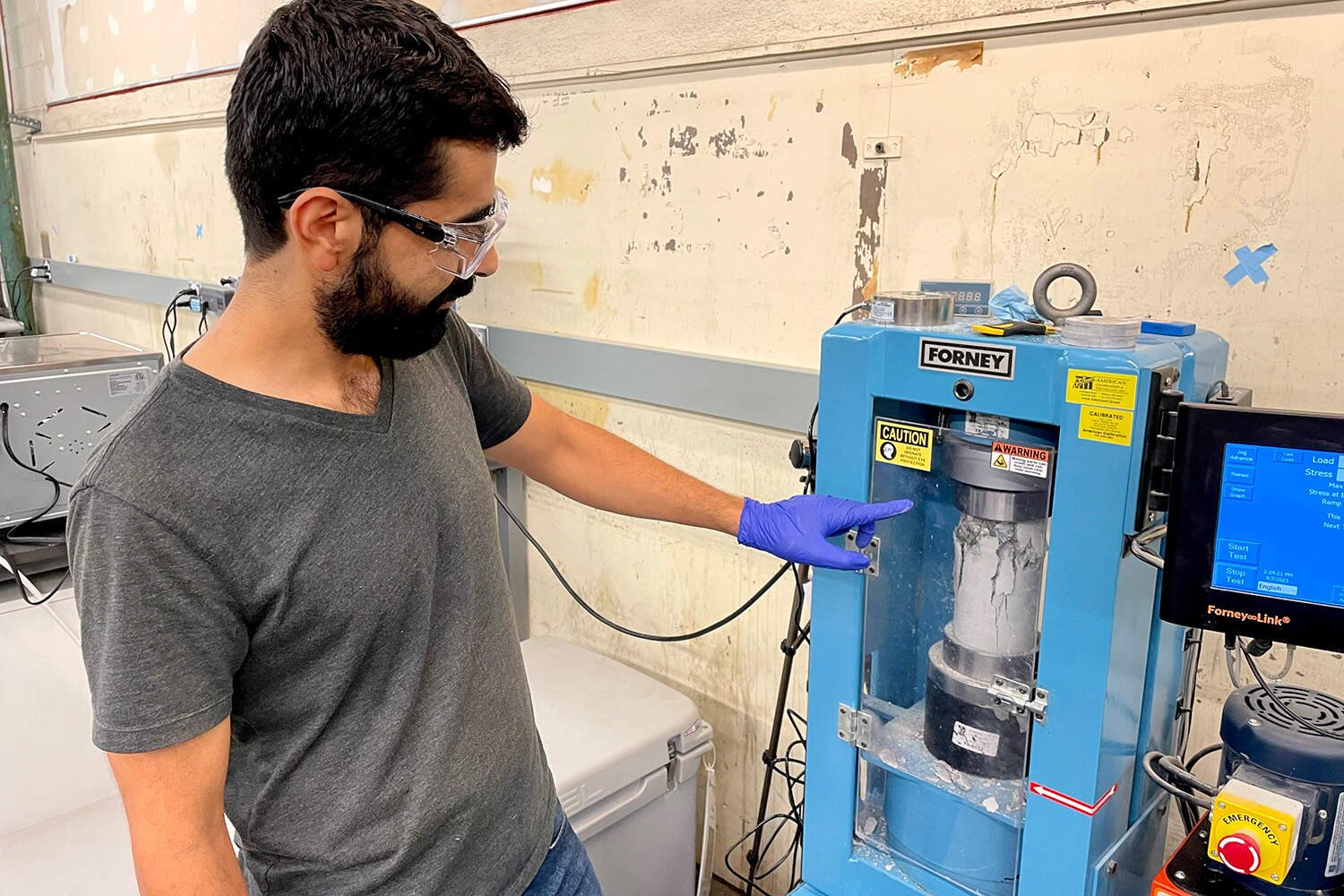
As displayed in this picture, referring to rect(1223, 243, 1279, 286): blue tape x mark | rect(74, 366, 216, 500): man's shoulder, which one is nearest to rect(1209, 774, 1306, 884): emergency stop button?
rect(1223, 243, 1279, 286): blue tape x mark

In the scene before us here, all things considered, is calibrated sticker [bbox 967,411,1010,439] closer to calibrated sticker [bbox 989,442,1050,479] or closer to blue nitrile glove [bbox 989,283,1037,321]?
calibrated sticker [bbox 989,442,1050,479]

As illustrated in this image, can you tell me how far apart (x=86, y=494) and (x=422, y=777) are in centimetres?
45

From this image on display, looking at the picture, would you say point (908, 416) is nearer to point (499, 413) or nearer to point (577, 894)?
point (499, 413)

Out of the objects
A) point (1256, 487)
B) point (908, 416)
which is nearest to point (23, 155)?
point (908, 416)

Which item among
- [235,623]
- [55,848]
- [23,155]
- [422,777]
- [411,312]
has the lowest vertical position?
[55,848]

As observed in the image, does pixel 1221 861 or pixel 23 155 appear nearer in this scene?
pixel 1221 861

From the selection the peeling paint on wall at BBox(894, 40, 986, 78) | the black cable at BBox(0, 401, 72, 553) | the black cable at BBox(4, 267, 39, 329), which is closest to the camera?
the peeling paint on wall at BBox(894, 40, 986, 78)

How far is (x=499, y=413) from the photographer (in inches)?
50.0

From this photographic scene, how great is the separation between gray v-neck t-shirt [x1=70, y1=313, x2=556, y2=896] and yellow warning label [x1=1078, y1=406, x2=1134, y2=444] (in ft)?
2.16

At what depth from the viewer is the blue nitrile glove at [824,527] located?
1.00 m

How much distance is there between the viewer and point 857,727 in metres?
1.05

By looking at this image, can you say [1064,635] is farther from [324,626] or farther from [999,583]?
[324,626]

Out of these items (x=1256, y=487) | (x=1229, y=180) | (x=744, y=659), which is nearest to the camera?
(x=1256, y=487)

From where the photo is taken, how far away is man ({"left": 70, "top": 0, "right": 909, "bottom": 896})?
0.81 metres
